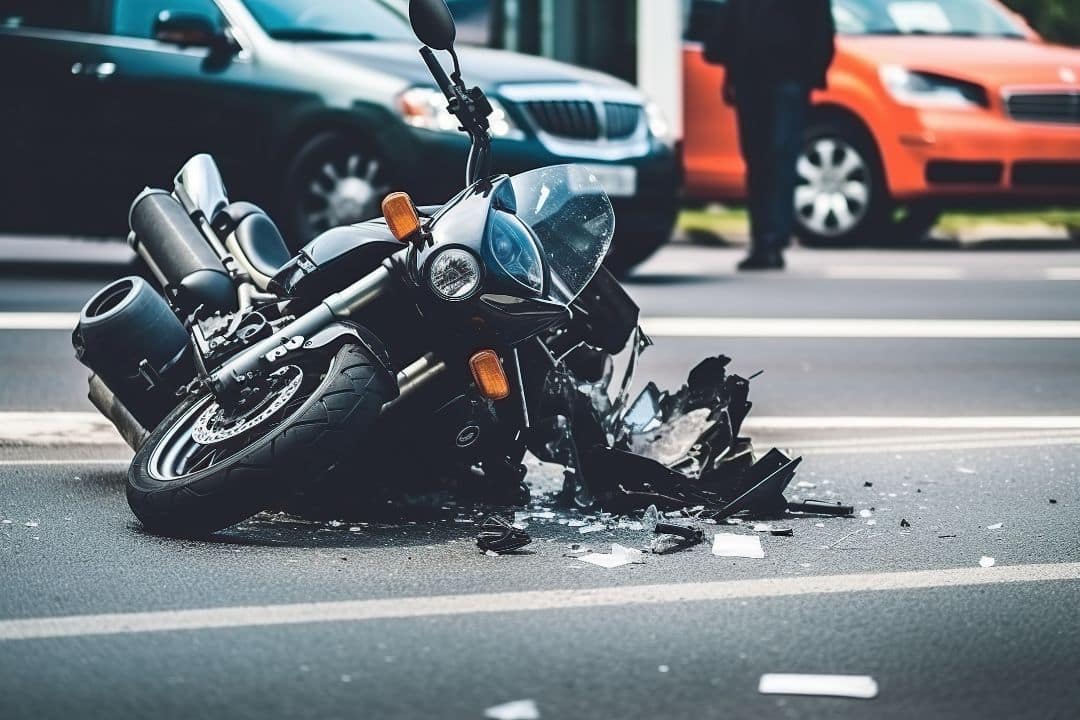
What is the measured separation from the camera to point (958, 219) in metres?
16.1

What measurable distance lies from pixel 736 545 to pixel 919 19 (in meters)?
10.3

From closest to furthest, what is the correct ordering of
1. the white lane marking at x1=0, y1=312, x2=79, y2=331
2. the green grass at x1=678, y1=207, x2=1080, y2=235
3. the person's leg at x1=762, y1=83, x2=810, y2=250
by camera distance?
the white lane marking at x1=0, y1=312, x2=79, y2=331 → the person's leg at x1=762, y1=83, x2=810, y2=250 → the green grass at x1=678, y1=207, x2=1080, y2=235

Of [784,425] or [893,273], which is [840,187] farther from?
[784,425]

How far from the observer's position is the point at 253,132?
1094 centimetres

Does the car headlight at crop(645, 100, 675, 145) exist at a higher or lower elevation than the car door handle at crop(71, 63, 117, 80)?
lower

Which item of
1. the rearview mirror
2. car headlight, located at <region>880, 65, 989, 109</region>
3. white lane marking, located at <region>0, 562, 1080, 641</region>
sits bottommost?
car headlight, located at <region>880, 65, 989, 109</region>

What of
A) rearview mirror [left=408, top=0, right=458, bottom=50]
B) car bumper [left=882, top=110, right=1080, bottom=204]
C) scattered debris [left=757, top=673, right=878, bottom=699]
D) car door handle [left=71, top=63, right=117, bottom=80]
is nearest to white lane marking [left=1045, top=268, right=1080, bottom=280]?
car bumper [left=882, top=110, right=1080, bottom=204]

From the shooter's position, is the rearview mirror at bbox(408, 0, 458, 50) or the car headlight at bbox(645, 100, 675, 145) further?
the car headlight at bbox(645, 100, 675, 145)

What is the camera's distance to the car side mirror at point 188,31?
10.8 meters

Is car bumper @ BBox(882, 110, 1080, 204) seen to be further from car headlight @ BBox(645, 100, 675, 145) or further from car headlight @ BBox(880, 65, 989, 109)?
car headlight @ BBox(645, 100, 675, 145)

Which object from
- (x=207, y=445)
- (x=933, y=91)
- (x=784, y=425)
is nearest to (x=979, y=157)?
(x=933, y=91)

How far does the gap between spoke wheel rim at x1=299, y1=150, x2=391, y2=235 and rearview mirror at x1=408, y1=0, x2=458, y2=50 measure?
218 inches

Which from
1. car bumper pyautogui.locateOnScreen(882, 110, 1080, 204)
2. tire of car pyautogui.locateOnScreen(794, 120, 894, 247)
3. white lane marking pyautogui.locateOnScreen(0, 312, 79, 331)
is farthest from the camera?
tire of car pyautogui.locateOnScreen(794, 120, 894, 247)

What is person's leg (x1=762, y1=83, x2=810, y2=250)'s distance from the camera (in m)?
12.5
